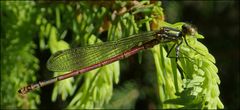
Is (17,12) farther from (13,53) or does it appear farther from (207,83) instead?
(207,83)

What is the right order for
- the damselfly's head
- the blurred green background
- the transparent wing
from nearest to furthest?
the damselfly's head < the transparent wing < the blurred green background

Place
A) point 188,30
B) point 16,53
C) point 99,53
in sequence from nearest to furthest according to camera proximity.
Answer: point 188,30 < point 99,53 < point 16,53

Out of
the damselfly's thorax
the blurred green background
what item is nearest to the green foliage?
the blurred green background

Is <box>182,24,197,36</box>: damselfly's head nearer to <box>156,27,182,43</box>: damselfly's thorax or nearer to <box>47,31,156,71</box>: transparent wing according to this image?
<box>156,27,182,43</box>: damselfly's thorax

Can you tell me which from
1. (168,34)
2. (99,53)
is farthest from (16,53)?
(168,34)

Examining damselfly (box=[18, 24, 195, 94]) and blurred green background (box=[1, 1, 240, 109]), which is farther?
blurred green background (box=[1, 1, 240, 109])

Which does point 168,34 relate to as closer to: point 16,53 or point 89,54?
point 89,54

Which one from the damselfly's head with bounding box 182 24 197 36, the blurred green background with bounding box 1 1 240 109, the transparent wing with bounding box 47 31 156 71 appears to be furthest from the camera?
the blurred green background with bounding box 1 1 240 109

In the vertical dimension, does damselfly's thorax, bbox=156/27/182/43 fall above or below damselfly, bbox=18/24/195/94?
above
